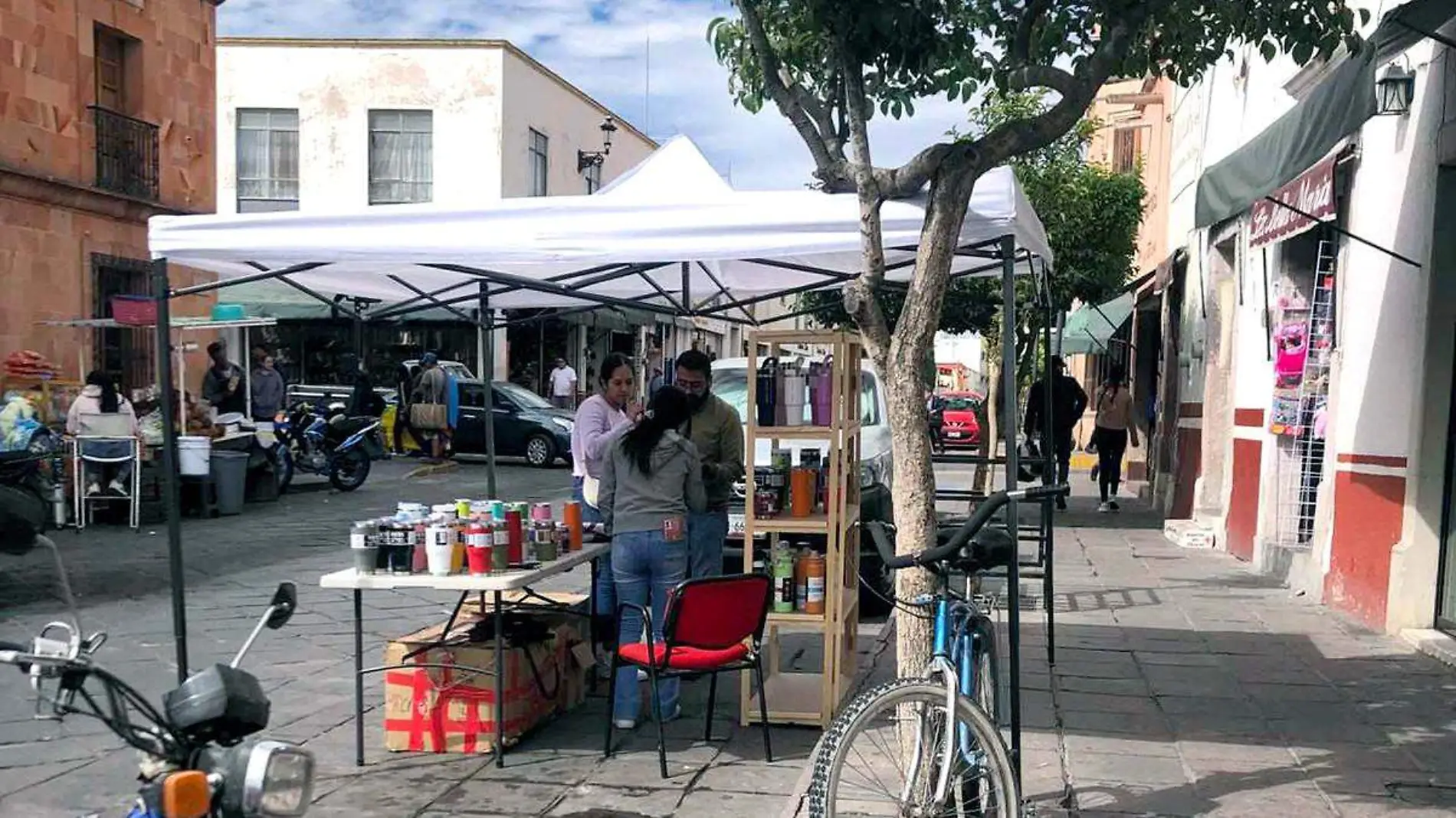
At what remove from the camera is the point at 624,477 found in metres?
5.90

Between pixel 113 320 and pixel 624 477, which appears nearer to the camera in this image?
pixel 624 477

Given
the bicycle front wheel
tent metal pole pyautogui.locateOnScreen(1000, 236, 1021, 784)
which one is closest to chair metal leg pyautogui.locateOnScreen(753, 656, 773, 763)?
tent metal pole pyautogui.locateOnScreen(1000, 236, 1021, 784)

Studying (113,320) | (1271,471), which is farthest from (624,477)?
(113,320)

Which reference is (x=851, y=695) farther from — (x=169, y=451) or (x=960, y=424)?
(x=960, y=424)

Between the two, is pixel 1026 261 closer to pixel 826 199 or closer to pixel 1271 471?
pixel 826 199

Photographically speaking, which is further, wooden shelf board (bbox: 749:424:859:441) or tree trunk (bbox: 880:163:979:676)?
wooden shelf board (bbox: 749:424:859:441)

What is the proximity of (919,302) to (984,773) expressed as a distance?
65.8 inches

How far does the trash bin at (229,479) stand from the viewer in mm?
13609

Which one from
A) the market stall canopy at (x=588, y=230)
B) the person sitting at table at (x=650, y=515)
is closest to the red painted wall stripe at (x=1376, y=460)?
the market stall canopy at (x=588, y=230)

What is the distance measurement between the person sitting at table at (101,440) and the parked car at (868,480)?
6.36 metres

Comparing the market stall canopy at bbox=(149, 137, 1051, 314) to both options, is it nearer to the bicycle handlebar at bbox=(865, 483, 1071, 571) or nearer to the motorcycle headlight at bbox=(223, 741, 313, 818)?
the bicycle handlebar at bbox=(865, 483, 1071, 571)

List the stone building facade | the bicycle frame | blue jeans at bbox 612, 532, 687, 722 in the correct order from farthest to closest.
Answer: the stone building facade → blue jeans at bbox 612, 532, 687, 722 → the bicycle frame

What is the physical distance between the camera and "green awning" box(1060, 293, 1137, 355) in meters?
19.5

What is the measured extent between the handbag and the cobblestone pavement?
7.72 metres
